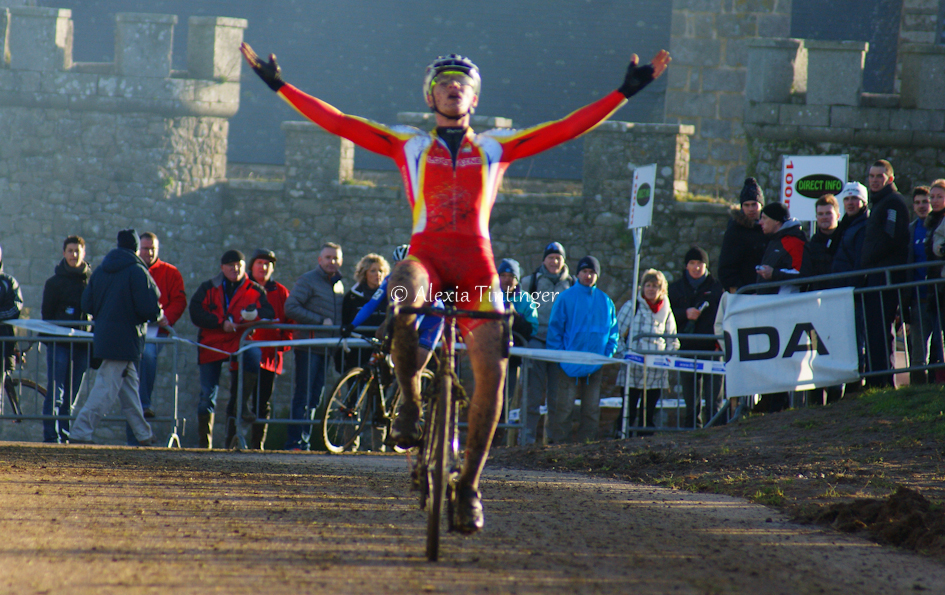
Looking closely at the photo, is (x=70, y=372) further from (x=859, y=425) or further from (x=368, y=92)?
(x=368, y=92)

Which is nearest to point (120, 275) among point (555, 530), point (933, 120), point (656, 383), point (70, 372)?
point (70, 372)

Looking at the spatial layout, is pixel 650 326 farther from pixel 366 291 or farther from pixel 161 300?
pixel 161 300

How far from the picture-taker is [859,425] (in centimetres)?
779

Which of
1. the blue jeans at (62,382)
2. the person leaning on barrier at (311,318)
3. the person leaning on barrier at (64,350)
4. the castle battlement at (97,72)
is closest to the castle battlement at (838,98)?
the person leaning on barrier at (311,318)

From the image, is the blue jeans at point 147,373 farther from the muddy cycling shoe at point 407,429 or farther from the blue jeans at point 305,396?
the muddy cycling shoe at point 407,429

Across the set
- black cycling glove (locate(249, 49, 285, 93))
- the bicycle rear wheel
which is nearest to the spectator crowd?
black cycling glove (locate(249, 49, 285, 93))

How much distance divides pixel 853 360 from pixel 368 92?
1181cm

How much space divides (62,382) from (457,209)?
7.04 meters

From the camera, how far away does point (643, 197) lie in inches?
501

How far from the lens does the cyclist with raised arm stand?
4.34m

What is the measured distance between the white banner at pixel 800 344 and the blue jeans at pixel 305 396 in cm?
394

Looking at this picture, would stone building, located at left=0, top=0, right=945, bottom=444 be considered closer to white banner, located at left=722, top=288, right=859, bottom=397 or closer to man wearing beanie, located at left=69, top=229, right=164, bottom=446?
man wearing beanie, located at left=69, top=229, right=164, bottom=446

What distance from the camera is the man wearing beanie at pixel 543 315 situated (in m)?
10.4

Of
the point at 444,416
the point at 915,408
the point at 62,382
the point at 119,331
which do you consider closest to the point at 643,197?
the point at 915,408
